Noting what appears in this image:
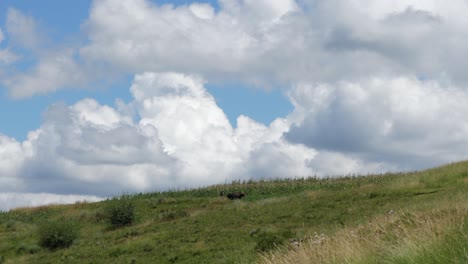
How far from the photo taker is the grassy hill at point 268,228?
40.2 ft

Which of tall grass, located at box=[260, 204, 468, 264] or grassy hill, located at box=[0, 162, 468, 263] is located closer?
tall grass, located at box=[260, 204, 468, 264]

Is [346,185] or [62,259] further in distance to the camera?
[346,185]

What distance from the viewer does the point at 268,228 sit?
92.2ft

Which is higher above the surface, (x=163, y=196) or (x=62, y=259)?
(x=163, y=196)

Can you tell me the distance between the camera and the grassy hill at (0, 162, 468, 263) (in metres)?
12.2

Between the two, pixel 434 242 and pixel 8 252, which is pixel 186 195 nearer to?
pixel 8 252

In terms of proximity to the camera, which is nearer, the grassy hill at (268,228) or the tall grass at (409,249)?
the tall grass at (409,249)

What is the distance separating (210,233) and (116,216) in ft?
48.7

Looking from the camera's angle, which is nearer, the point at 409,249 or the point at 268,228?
the point at 409,249

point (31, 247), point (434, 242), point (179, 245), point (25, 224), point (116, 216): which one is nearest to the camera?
point (434, 242)

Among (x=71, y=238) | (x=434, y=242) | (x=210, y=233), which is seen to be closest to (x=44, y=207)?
(x=71, y=238)

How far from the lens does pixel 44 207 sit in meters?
59.2

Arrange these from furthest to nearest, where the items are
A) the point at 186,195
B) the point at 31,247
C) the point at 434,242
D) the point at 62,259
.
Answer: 1. the point at 186,195
2. the point at 31,247
3. the point at 62,259
4. the point at 434,242

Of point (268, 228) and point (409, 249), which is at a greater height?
point (268, 228)
